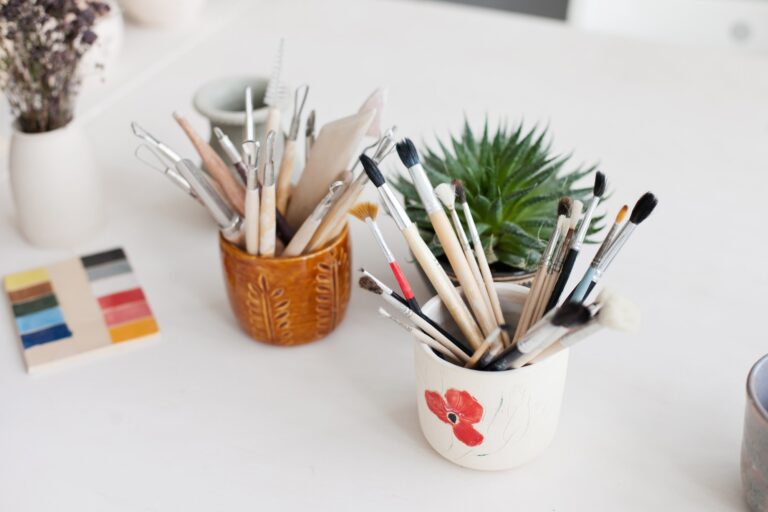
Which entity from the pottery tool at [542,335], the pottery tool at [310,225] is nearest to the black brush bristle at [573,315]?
the pottery tool at [542,335]

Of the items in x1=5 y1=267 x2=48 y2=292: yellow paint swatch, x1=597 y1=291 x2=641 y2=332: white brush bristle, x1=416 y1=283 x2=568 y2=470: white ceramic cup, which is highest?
x1=597 y1=291 x2=641 y2=332: white brush bristle

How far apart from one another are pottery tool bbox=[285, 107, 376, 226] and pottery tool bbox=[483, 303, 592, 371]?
0.21m

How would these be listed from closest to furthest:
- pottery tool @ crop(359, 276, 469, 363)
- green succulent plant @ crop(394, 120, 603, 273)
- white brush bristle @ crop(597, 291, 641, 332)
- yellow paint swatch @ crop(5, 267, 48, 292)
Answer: white brush bristle @ crop(597, 291, 641, 332)
pottery tool @ crop(359, 276, 469, 363)
green succulent plant @ crop(394, 120, 603, 273)
yellow paint swatch @ crop(5, 267, 48, 292)

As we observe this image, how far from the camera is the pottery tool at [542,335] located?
499 millimetres

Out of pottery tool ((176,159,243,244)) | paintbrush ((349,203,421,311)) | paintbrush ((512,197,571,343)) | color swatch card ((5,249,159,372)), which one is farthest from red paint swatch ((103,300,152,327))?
paintbrush ((512,197,571,343))

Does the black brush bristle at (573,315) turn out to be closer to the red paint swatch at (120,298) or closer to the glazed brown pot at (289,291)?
the glazed brown pot at (289,291)

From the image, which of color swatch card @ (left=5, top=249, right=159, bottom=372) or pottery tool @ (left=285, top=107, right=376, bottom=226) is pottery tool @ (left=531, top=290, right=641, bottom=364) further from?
color swatch card @ (left=5, top=249, right=159, bottom=372)

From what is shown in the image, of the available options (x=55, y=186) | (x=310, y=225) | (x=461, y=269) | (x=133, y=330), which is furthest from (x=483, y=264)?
(x=55, y=186)

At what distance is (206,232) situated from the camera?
90 centimetres

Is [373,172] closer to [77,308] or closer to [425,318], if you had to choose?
[425,318]

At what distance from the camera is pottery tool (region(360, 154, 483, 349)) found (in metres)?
0.58

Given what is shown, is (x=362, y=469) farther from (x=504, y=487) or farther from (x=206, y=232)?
(x=206, y=232)

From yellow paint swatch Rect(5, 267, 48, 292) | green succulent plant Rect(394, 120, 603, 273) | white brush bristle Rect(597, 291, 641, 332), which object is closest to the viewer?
white brush bristle Rect(597, 291, 641, 332)

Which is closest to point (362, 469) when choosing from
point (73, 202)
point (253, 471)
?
point (253, 471)
